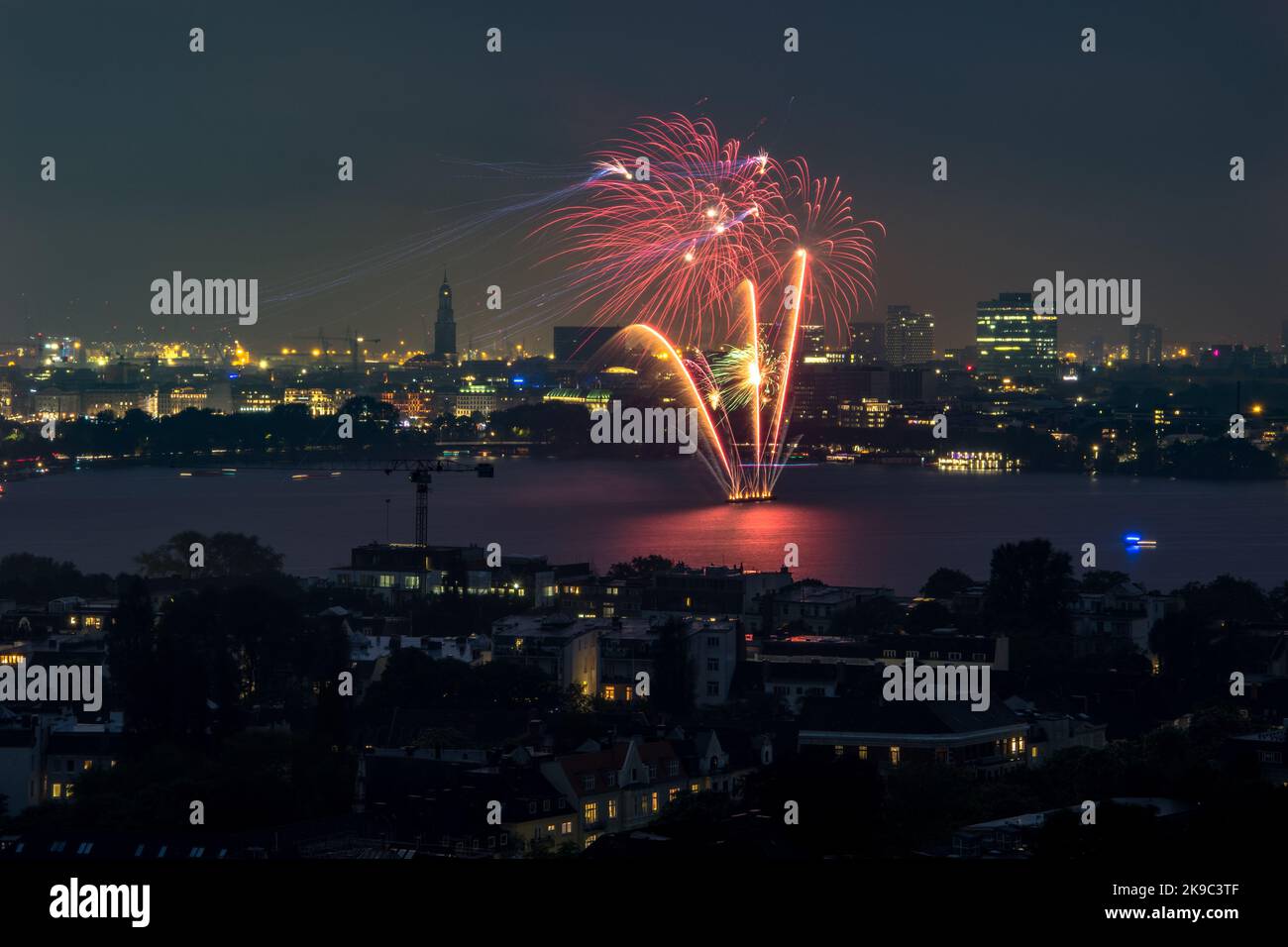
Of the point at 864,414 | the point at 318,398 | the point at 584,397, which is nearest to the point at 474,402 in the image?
the point at 318,398

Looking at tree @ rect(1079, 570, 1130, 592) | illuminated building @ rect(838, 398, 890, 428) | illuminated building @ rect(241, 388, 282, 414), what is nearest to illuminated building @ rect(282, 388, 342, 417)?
illuminated building @ rect(241, 388, 282, 414)

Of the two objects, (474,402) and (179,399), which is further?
(474,402)

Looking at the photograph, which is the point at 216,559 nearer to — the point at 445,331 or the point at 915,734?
the point at 915,734

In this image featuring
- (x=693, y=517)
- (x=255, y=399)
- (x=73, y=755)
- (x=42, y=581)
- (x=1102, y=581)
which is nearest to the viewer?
(x=73, y=755)

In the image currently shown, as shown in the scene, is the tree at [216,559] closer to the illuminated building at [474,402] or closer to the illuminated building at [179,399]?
the illuminated building at [179,399]

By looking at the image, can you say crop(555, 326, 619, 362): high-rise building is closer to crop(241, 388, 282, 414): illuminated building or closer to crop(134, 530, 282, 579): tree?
crop(241, 388, 282, 414): illuminated building

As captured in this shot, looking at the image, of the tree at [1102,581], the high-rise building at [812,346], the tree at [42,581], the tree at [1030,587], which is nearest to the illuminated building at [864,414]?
the high-rise building at [812,346]
